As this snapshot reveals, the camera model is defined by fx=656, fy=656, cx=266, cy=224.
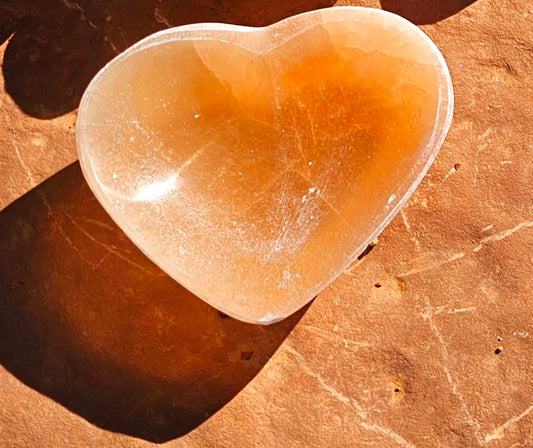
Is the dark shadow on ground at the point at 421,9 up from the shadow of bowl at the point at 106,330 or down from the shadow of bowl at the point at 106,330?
up

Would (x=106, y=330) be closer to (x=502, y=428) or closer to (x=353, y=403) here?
(x=353, y=403)

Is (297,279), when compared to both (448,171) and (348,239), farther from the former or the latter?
(448,171)

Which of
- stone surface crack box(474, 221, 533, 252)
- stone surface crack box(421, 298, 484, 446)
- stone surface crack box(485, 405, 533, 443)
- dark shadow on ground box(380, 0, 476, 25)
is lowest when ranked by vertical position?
stone surface crack box(485, 405, 533, 443)

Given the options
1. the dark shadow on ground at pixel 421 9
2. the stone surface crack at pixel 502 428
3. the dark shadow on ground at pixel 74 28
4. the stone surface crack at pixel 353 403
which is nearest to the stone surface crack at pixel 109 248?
the dark shadow on ground at pixel 74 28

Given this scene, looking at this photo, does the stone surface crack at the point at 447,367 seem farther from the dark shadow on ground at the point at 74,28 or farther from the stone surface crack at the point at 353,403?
the dark shadow on ground at the point at 74,28

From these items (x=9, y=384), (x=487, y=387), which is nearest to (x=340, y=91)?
(x=487, y=387)

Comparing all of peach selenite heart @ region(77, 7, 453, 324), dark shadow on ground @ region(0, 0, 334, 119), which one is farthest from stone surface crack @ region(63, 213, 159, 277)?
dark shadow on ground @ region(0, 0, 334, 119)

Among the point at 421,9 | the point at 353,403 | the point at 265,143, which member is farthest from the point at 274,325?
the point at 421,9

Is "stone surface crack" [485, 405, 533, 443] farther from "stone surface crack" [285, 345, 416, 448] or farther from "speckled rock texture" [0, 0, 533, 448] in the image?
"stone surface crack" [285, 345, 416, 448]
